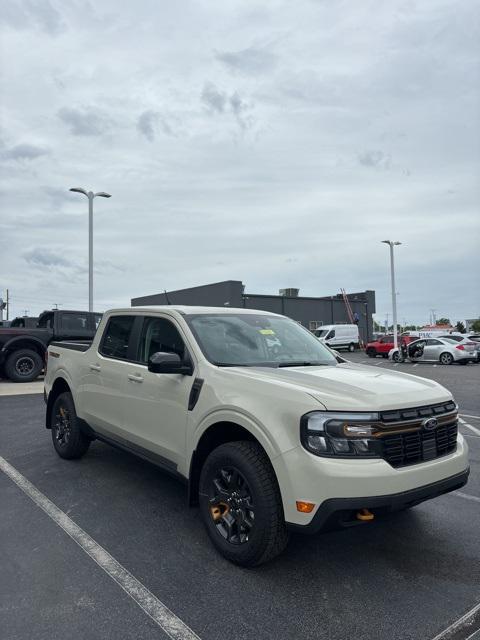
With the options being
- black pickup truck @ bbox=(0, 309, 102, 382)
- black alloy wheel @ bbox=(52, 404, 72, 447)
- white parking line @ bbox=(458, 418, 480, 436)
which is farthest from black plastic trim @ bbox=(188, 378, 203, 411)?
black pickup truck @ bbox=(0, 309, 102, 382)

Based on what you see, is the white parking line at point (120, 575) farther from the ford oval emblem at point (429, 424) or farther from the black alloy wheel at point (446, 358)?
the black alloy wheel at point (446, 358)

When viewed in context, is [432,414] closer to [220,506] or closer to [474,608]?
[474,608]

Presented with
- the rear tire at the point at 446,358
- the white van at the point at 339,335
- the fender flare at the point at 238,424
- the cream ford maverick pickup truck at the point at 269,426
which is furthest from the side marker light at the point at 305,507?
the white van at the point at 339,335

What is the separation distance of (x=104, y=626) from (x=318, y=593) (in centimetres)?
123

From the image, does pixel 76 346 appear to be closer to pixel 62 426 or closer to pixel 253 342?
pixel 62 426

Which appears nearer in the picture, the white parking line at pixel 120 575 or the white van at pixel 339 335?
the white parking line at pixel 120 575

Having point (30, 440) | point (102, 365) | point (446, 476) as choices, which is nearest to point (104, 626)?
point (446, 476)

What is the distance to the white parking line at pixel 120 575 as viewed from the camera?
2.64 meters

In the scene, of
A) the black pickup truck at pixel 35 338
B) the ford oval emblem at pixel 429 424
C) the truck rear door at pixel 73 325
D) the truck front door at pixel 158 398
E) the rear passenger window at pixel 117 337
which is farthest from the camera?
the truck rear door at pixel 73 325

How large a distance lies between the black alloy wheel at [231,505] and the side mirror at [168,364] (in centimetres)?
81

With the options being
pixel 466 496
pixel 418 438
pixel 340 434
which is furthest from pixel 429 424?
pixel 466 496

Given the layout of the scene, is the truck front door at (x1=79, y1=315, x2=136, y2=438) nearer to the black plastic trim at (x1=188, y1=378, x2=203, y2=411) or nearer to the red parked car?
the black plastic trim at (x1=188, y1=378, x2=203, y2=411)

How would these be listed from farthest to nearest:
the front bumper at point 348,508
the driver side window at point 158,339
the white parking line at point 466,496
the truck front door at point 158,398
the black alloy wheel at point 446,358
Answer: the black alloy wheel at point 446,358 → the white parking line at point 466,496 → the driver side window at point 158,339 → the truck front door at point 158,398 → the front bumper at point 348,508

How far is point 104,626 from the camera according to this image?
265cm
